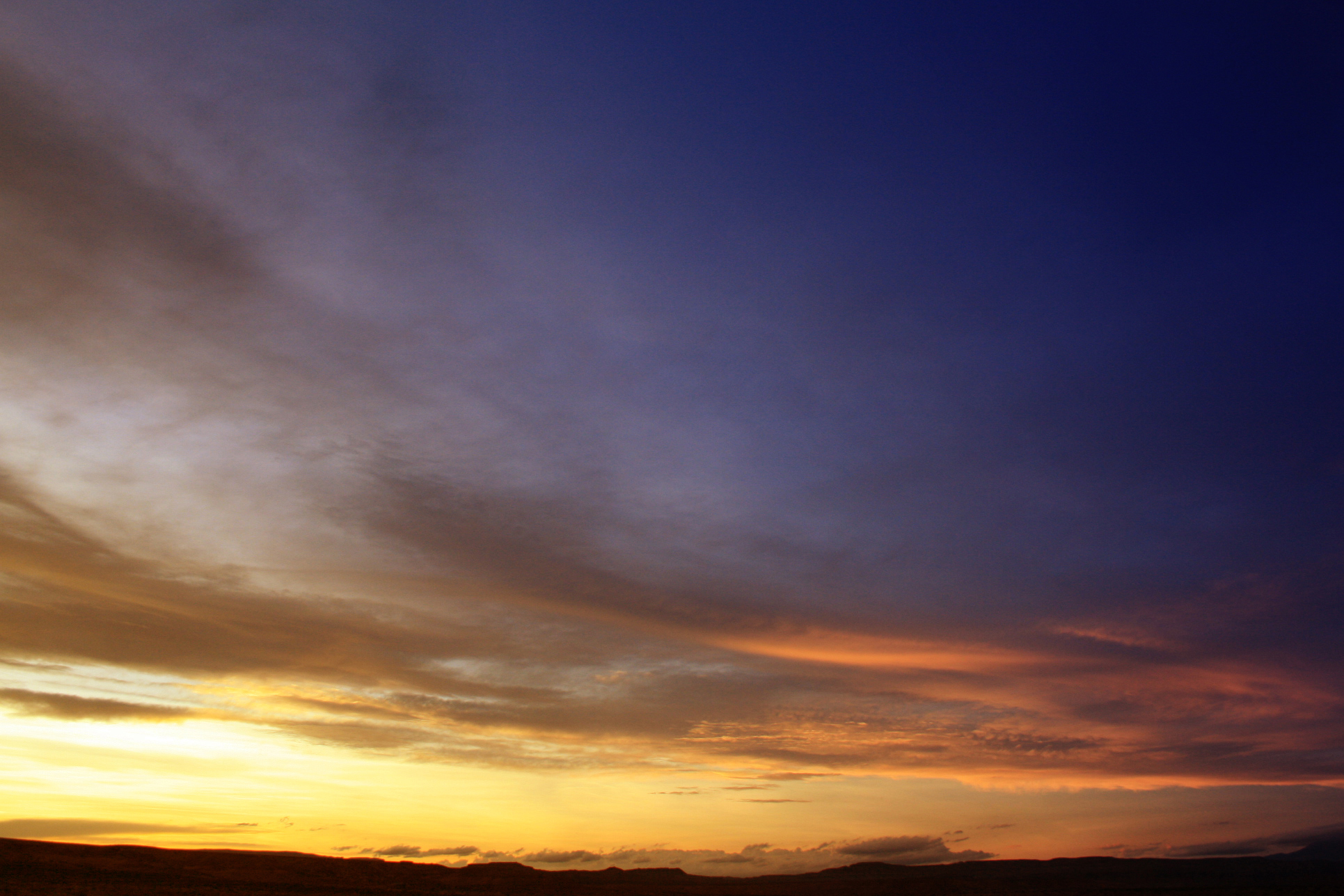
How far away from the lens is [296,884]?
114 m

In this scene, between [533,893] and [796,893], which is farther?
[796,893]

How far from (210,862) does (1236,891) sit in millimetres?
180686

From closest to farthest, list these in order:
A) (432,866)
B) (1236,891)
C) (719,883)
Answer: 1. (1236,891)
2. (432,866)
3. (719,883)

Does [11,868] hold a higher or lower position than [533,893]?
higher

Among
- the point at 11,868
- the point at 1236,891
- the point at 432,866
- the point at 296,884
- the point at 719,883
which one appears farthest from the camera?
the point at 719,883

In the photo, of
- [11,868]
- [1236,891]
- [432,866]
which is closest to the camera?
[11,868]

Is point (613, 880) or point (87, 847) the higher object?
point (87, 847)

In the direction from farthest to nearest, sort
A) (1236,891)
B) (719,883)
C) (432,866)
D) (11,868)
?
(719,883) → (432,866) → (1236,891) → (11,868)

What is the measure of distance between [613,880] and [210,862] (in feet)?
261

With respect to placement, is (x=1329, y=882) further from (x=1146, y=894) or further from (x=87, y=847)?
(x=87, y=847)

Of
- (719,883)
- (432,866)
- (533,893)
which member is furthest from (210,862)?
(719,883)

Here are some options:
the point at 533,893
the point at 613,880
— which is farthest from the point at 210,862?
the point at 613,880

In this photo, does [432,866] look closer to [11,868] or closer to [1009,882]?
[11,868]

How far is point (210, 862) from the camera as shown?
131 meters
